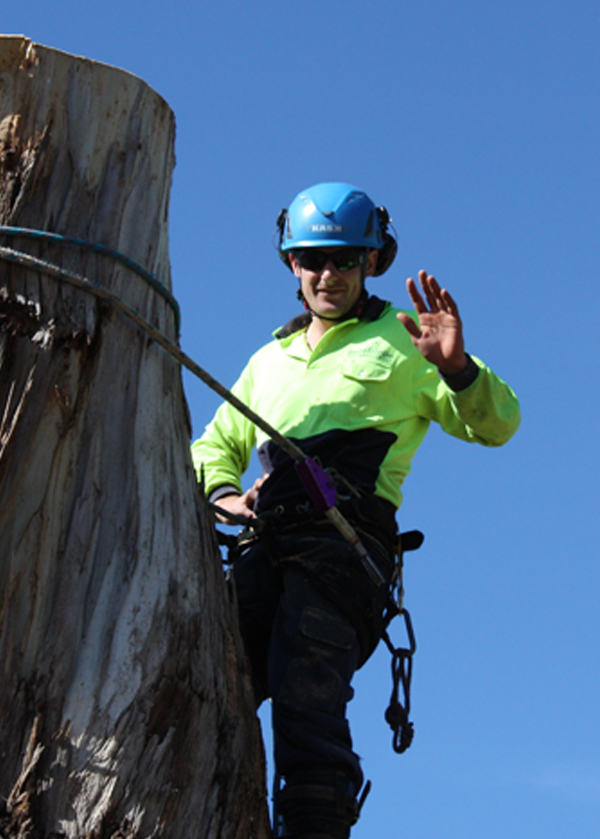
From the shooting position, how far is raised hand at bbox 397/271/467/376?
167 inches

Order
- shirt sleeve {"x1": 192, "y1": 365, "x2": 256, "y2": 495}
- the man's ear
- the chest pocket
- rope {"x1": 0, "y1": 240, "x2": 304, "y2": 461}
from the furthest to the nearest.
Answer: the man's ear → shirt sleeve {"x1": 192, "y1": 365, "x2": 256, "y2": 495} → the chest pocket → rope {"x1": 0, "y1": 240, "x2": 304, "y2": 461}

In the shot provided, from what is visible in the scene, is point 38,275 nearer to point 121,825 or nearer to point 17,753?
point 17,753

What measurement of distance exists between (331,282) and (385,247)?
0.48 metres

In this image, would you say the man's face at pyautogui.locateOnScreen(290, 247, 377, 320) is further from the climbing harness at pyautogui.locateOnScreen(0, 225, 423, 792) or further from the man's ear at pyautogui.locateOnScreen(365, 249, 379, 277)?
the climbing harness at pyautogui.locateOnScreen(0, 225, 423, 792)

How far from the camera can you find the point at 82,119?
3.65 m

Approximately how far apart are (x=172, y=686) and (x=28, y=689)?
1.27 ft

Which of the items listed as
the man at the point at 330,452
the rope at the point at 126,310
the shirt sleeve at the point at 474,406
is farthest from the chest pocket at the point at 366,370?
Answer: the rope at the point at 126,310

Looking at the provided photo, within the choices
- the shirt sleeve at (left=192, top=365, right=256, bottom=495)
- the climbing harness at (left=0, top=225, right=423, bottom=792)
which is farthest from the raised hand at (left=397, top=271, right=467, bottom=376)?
the shirt sleeve at (left=192, top=365, right=256, bottom=495)

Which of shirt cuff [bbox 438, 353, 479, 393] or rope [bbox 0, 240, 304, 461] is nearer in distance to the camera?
rope [bbox 0, 240, 304, 461]

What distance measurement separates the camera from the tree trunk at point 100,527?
10.1ft

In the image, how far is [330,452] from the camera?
439cm

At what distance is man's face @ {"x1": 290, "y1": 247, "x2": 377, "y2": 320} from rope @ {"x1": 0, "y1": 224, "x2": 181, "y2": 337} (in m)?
1.16

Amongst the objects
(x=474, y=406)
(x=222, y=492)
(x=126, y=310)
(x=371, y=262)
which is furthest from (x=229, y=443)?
(x=126, y=310)

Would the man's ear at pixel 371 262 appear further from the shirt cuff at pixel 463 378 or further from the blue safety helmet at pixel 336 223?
the shirt cuff at pixel 463 378
